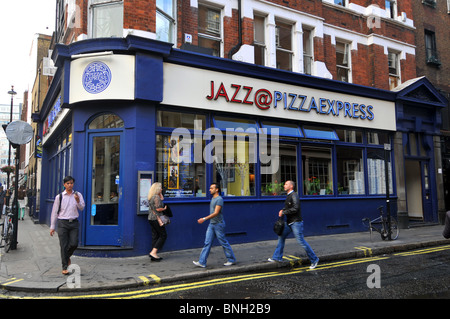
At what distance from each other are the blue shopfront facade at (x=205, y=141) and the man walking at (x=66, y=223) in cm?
172

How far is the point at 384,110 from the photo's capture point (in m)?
14.6

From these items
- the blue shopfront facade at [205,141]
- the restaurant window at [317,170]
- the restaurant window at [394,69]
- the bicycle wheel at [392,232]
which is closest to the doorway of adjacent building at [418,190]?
the blue shopfront facade at [205,141]

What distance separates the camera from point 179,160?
1000 centimetres

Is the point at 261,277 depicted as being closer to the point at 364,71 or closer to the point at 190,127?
the point at 190,127

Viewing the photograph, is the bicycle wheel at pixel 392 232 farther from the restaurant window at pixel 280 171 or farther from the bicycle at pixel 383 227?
the restaurant window at pixel 280 171

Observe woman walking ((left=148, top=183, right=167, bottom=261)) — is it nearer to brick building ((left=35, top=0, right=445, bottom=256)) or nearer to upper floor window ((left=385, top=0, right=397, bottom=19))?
brick building ((left=35, top=0, right=445, bottom=256))

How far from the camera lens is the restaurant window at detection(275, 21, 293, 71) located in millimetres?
12836

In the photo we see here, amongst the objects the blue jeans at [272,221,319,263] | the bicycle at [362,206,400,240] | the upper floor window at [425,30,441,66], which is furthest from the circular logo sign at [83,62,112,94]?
the upper floor window at [425,30,441,66]

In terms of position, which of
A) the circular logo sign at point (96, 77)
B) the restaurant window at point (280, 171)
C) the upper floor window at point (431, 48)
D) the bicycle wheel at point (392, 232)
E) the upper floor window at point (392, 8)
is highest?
the upper floor window at point (392, 8)

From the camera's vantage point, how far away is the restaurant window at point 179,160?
9648mm

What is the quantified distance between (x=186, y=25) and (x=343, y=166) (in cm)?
789

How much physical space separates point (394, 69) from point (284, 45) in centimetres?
662

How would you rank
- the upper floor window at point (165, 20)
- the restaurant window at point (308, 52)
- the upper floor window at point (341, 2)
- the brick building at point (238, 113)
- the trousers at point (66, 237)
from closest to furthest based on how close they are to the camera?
the trousers at point (66, 237), the brick building at point (238, 113), the upper floor window at point (165, 20), the restaurant window at point (308, 52), the upper floor window at point (341, 2)

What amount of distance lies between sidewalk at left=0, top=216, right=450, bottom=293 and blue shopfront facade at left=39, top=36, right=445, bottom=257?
0.71 metres
